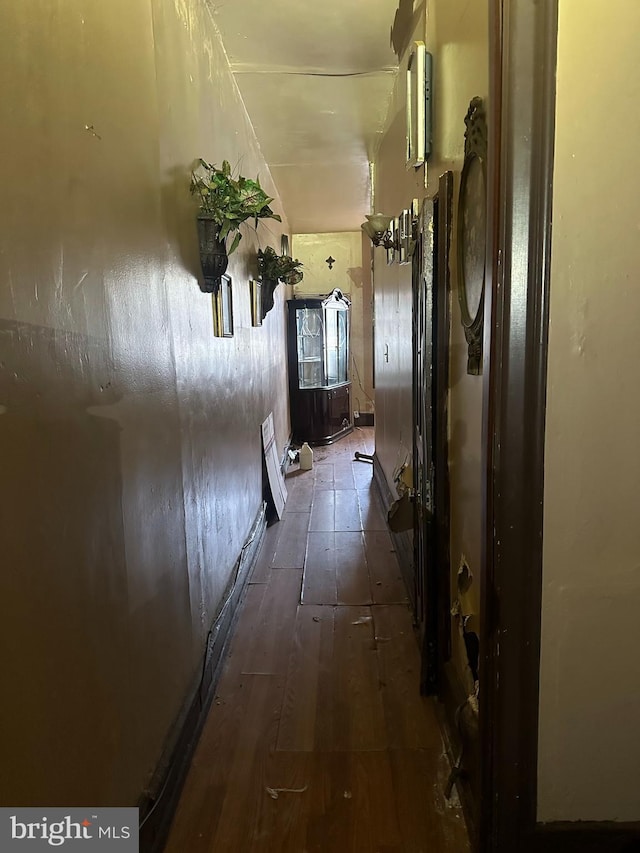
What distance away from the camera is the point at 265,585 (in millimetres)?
2922

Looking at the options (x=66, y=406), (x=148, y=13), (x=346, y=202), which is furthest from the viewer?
(x=346, y=202)

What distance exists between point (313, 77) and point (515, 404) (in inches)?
103

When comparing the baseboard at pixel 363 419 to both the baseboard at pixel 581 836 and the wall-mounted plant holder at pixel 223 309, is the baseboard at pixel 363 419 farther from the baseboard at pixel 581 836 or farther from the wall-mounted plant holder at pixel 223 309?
the baseboard at pixel 581 836

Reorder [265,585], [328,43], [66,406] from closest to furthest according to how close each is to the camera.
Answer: [66,406], [328,43], [265,585]

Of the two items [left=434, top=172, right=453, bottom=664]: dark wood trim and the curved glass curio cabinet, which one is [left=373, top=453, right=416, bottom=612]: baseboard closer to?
[left=434, top=172, right=453, bottom=664]: dark wood trim

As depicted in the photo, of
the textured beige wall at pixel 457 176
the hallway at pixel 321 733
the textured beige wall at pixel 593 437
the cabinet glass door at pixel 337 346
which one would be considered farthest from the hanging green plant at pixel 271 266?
the textured beige wall at pixel 593 437

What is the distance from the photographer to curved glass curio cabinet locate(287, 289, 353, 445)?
6.43 meters

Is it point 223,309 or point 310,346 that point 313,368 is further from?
point 223,309

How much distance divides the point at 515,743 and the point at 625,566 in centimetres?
46

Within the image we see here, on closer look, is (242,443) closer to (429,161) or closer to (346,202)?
(429,161)

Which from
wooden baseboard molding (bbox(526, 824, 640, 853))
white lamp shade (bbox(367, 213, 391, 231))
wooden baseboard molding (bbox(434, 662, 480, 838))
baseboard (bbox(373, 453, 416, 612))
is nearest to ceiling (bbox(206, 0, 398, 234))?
white lamp shade (bbox(367, 213, 391, 231))

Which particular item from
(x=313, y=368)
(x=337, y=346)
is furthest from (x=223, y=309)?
(x=337, y=346)

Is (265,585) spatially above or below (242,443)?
below

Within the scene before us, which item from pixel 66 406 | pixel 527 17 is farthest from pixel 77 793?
pixel 527 17
